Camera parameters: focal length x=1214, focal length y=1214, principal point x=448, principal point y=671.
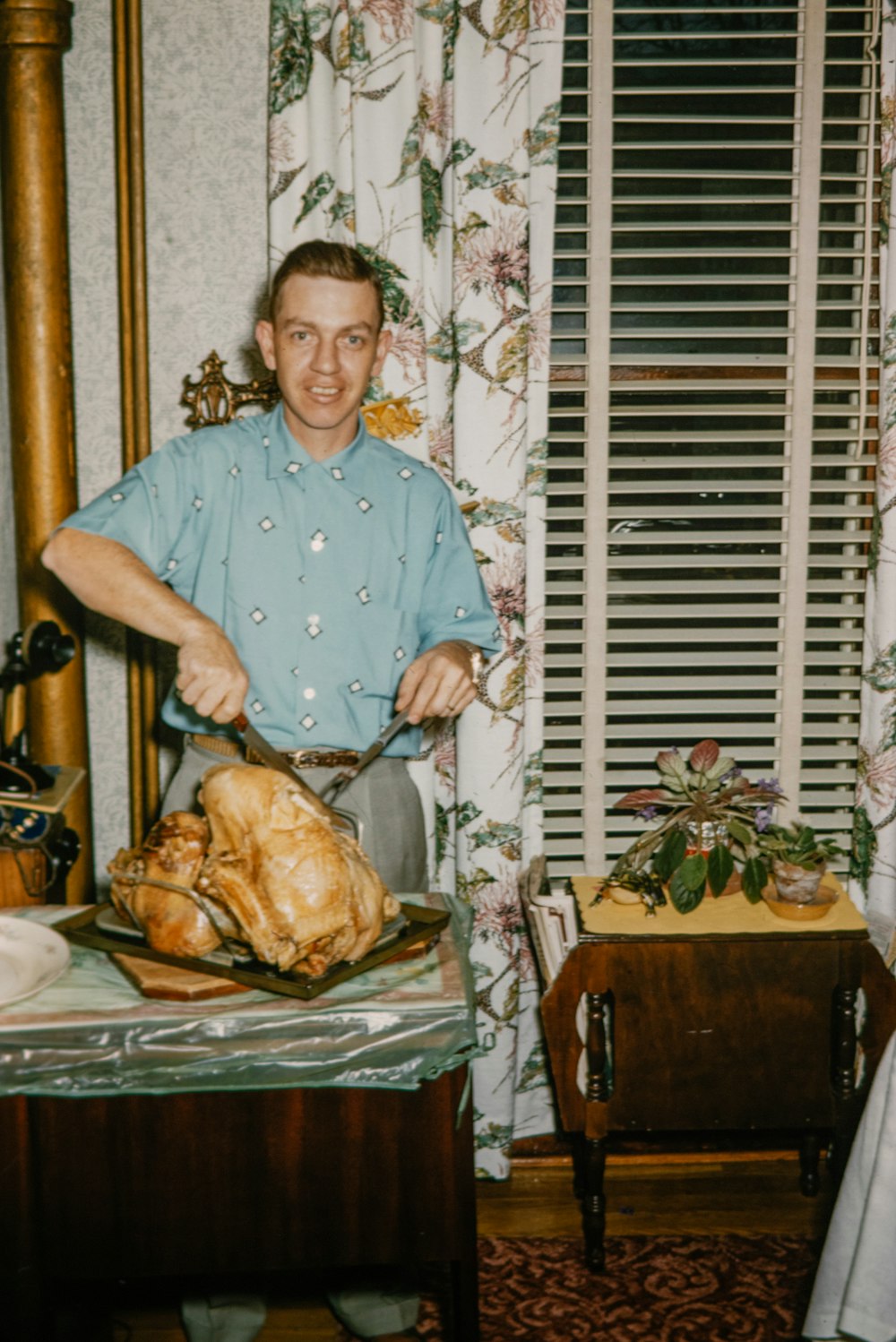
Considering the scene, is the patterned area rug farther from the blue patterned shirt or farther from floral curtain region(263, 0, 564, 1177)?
the blue patterned shirt

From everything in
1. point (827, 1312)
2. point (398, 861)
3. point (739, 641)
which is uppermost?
point (739, 641)

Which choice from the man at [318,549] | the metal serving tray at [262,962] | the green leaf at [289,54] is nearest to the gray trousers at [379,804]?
the man at [318,549]

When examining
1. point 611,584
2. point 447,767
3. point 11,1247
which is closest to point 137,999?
point 11,1247

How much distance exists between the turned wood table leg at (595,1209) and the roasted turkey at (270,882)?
45.0 inches

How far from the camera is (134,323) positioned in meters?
2.56

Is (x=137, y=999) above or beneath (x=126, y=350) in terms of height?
beneath

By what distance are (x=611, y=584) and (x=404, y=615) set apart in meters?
0.82

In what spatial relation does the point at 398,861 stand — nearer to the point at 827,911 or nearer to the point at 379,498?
the point at 379,498

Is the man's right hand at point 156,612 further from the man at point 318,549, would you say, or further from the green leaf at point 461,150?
the green leaf at point 461,150

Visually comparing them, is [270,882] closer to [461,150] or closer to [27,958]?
[27,958]

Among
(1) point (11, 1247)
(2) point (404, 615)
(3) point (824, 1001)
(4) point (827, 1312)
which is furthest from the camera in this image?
(3) point (824, 1001)

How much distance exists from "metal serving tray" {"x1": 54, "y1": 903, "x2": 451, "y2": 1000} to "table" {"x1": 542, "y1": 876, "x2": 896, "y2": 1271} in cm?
86

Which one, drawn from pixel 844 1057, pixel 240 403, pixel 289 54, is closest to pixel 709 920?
pixel 844 1057

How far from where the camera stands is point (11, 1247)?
1434 millimetres
